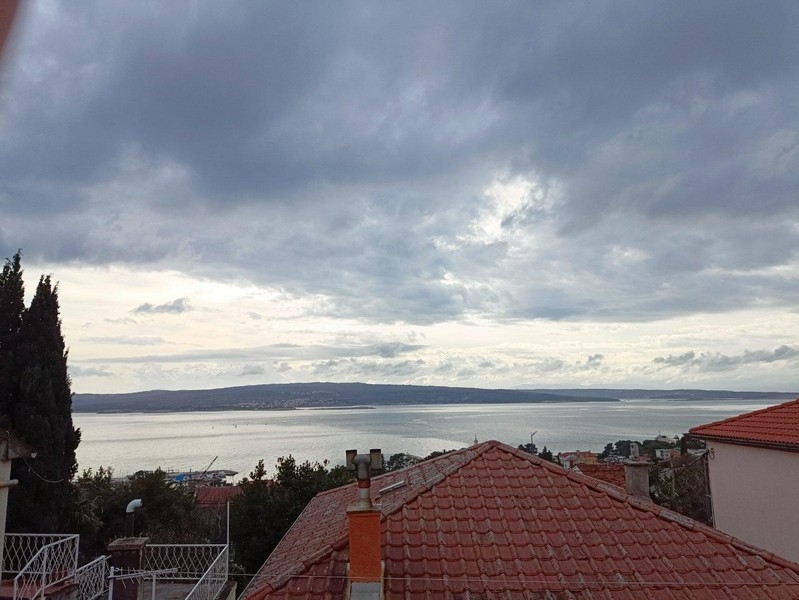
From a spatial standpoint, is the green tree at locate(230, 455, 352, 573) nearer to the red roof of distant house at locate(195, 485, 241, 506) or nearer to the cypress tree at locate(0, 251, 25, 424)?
Answer: the cypress tree at locate(0, 251, 25, 424)

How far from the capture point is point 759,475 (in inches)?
469

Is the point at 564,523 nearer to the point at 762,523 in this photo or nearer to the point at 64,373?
the point at 762,523

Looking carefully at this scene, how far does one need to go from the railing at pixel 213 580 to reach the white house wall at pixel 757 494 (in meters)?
10.7

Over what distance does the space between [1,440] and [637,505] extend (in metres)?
9.46

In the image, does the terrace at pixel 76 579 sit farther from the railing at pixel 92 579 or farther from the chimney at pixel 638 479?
the chimney at pixel 638 479

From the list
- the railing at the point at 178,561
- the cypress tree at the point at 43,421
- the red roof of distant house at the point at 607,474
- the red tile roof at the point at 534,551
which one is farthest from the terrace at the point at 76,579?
the red roof of distant house at the point at 607,474

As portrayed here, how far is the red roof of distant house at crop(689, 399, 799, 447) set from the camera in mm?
11398

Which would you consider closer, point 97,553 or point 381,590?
point 381,590

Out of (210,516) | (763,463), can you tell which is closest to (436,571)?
(763,463)

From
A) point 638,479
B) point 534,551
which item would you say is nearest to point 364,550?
point 534,551

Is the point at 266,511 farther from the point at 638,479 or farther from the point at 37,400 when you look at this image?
the point at 638,479

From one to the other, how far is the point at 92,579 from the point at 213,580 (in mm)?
2032

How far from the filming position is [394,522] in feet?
23.0

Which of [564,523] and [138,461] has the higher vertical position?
[564,523]
